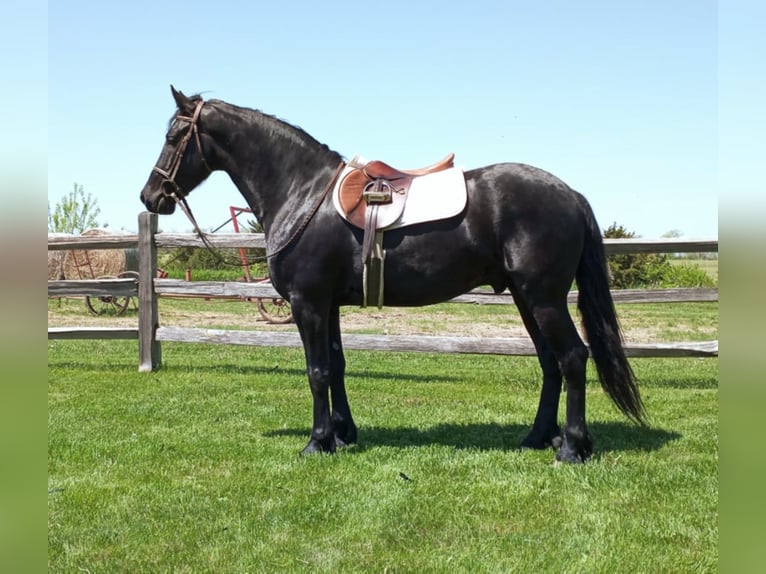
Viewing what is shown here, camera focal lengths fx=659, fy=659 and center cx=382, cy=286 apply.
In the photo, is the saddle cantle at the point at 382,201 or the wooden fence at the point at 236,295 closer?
the saddle cantle at the point at 382,201

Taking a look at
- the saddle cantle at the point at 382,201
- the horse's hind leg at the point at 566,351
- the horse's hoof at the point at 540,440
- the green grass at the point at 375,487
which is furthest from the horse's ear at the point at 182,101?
the horse's hoof at the point at 540,440

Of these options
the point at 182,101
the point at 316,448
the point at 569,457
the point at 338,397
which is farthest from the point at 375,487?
the point at 182,101

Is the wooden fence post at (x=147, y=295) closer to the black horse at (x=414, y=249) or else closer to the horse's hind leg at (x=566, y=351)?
the black horse at (x=414, y=249)

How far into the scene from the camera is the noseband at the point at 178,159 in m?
4.98

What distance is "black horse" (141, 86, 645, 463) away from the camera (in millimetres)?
4535

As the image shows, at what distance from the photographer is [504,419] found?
590cm

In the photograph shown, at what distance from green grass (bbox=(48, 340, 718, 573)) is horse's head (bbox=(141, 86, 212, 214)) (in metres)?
1.93

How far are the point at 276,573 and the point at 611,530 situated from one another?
1713 millimetres

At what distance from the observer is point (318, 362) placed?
4766 millimetres

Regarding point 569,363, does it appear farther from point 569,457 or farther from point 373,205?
point 373,205

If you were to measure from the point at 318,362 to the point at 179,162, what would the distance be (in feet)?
6.12

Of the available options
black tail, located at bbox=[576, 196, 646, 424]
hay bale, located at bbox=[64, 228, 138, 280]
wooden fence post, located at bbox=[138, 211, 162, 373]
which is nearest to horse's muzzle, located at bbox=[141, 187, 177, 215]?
black tail, located at bbox=[576, 196, 646, 424]
